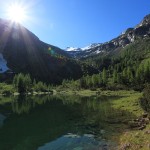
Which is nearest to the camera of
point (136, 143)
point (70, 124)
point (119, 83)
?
point (136, 143)

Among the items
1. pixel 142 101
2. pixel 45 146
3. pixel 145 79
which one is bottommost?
pixel 45 146

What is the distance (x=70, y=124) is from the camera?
63094 millimetres

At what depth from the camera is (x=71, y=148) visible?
4219 cm

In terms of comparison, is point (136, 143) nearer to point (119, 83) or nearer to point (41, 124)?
point (41, 124)

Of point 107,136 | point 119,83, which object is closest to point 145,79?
point 119,83

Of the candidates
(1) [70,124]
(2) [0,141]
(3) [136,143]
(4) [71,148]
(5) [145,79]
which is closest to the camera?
(3) [136,143]

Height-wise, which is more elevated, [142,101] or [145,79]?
[145,79]

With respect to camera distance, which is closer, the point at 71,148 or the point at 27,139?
the point at 71,148

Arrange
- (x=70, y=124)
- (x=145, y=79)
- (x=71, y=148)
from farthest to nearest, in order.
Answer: (x=145, y=79) < (x=70, y=124) < (x=71, y=148)

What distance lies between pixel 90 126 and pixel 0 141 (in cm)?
1983

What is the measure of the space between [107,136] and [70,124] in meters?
16.8

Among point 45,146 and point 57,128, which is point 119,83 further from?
point 45,146

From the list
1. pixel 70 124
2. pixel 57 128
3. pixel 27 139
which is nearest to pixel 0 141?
pixel 27 139

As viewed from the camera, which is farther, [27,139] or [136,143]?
[27,139]
